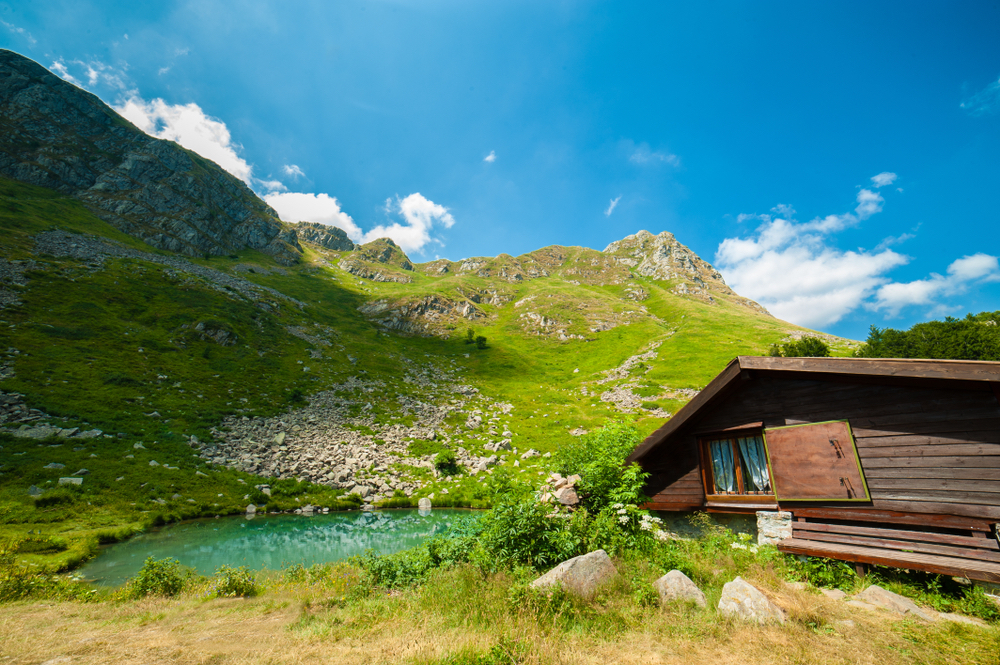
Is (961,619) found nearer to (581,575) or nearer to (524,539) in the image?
(581,575)

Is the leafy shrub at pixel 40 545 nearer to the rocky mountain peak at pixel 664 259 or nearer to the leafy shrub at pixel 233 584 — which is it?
the leafy shrub at pixel 233 584

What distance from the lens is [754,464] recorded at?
12250 mm

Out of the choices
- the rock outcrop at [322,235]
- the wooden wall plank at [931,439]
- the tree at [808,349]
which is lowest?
the wooden wall plank at [931,439]

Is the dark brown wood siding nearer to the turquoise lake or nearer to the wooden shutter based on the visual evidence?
the wooden shutter

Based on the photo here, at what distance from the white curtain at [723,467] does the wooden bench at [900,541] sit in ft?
6.23

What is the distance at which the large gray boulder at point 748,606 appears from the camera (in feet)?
23.3

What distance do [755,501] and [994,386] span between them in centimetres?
642

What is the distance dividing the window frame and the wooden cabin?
0.04 meters

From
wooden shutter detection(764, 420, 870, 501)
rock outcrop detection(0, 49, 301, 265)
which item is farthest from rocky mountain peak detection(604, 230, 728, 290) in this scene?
wooden shutter detection(764, 420, 870, 501)

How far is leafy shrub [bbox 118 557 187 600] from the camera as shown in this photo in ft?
38.4

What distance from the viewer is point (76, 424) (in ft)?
86.9

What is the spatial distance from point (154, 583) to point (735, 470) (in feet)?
66.3

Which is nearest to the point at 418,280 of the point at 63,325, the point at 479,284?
the point at 479,284

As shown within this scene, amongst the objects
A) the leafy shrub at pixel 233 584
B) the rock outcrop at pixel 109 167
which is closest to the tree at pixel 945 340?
the leafy shrub at pixel 233 584
